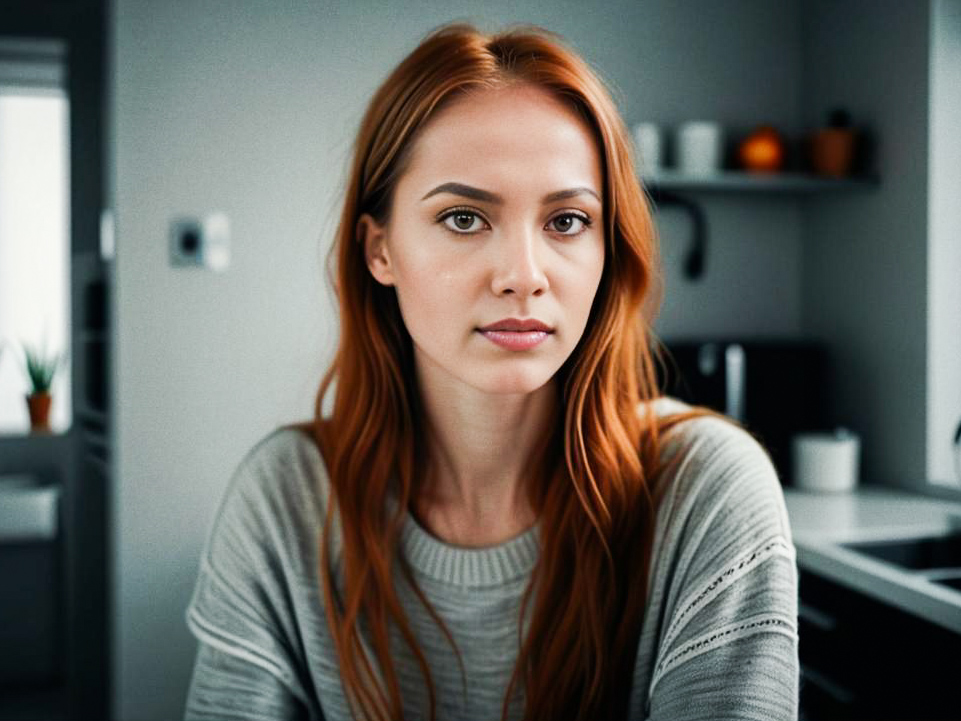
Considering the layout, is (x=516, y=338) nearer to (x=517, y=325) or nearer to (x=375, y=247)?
(x=517, y=325)

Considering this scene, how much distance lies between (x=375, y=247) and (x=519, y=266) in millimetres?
245

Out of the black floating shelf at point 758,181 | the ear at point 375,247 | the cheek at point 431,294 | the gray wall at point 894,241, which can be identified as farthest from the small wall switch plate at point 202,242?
the gray wall at point 894,241

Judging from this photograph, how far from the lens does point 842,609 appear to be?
62.8 inches

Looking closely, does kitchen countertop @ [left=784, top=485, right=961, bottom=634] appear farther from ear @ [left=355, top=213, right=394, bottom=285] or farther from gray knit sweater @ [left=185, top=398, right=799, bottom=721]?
ear @ [left=355, top=213, right=394, bottom=285]

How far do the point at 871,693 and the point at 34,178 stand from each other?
10.5ft

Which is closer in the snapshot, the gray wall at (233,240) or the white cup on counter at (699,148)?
the gray wall at (233,240)

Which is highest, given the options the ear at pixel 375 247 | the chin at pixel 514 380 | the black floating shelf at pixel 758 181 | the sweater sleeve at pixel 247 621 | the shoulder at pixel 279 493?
the black floating shelf at pixel 758 181

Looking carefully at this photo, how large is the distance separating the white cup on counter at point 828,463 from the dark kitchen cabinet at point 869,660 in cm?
51

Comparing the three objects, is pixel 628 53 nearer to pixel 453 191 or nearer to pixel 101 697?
pixel 453 191

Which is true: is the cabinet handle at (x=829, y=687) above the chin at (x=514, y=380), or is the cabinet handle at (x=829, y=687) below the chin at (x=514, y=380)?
below

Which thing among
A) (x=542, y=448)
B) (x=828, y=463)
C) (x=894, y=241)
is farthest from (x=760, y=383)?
(x=542, y=448)

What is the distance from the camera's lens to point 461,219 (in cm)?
91

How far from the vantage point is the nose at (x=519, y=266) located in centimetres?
87

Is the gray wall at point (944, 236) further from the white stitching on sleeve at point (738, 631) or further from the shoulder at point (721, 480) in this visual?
the white stitching on sleeve at point (738, 631)
